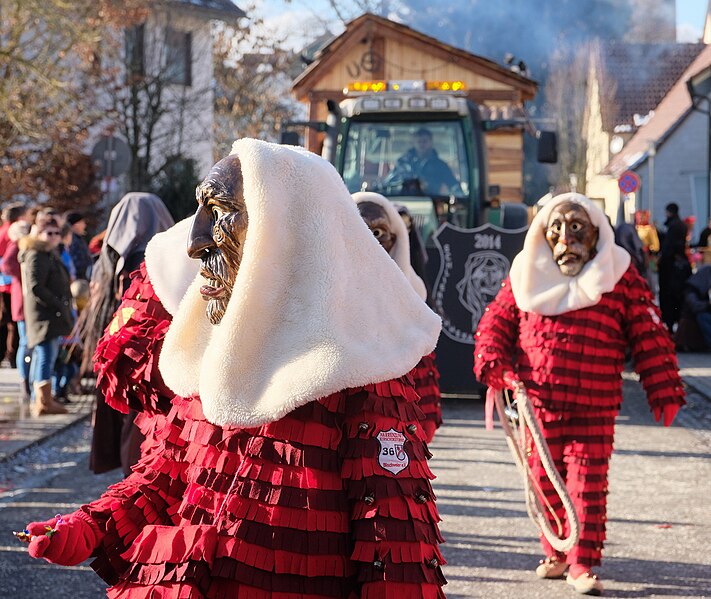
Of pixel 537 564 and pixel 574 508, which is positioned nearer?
Answer: pixel 574 508

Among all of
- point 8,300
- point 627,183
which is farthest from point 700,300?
point 8,300

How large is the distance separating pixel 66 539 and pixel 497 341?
3.89m

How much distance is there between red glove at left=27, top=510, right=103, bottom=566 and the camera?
2.85 m

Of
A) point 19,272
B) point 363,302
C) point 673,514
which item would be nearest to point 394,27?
point 19,272

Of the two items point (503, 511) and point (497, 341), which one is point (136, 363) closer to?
point (497, 341)

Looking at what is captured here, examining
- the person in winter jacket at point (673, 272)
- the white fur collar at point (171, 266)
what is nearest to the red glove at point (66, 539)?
the white fur collar at point (171, 266)

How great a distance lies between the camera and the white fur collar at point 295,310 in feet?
8.93

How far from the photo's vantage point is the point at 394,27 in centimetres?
1970

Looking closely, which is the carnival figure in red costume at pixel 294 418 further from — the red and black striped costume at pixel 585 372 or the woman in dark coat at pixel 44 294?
the woman in dark coat at pixel 44 294

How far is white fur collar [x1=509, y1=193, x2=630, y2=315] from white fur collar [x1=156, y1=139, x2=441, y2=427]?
3662 mm

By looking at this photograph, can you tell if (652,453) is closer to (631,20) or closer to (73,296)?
(73,296)

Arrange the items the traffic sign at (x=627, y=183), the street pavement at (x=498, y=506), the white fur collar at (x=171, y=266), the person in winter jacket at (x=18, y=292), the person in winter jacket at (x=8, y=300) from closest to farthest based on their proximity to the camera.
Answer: the white fur collar at (x=171, y=266)
the street pavement at (x=498, y=506)
the person in winter jacket at (x=18, y=292)
the person in winter jacket at (x=8, y=300)
the traffic sign at (x=627, y=183)

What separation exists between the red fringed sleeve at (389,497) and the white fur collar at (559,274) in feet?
12.1

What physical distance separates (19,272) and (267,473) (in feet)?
32.5
